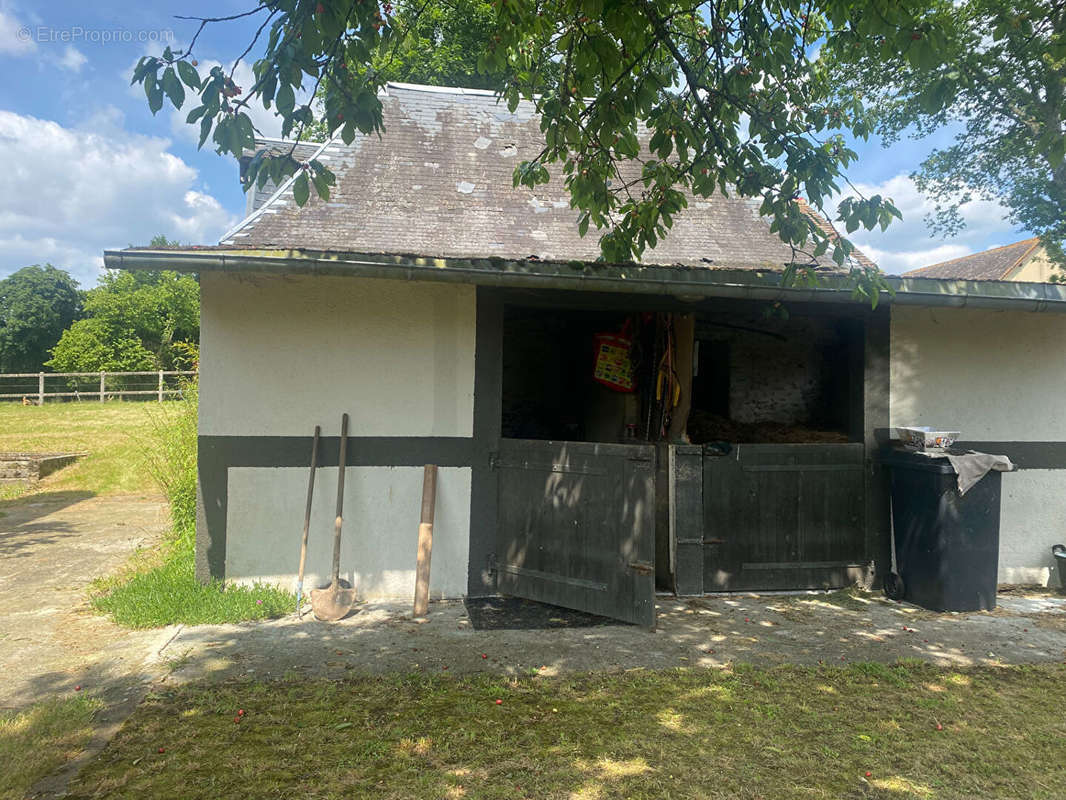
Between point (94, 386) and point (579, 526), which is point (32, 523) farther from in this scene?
point (94, 386)

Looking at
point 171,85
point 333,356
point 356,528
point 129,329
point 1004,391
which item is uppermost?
point 129,329

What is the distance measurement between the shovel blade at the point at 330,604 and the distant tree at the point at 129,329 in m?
32.2

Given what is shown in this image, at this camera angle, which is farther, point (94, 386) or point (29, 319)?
point (29, 319)

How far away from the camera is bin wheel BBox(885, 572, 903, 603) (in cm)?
560

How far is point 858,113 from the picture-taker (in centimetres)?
418

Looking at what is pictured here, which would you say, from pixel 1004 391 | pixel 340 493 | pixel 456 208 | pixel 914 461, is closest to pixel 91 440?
pixel 456 208

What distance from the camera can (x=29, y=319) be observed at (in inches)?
1540

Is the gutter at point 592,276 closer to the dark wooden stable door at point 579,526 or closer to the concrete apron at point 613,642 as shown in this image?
the dark wooden stable door at point 579,526

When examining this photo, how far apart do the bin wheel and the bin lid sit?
3.11 ft

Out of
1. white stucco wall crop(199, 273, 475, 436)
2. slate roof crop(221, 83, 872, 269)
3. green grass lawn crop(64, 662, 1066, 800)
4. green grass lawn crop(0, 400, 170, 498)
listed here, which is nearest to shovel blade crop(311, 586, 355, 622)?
green grass lawn crop(64, 662, 1066, 800)

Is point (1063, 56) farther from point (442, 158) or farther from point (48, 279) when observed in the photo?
point (48, 279)

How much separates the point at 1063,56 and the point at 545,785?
13.8ft

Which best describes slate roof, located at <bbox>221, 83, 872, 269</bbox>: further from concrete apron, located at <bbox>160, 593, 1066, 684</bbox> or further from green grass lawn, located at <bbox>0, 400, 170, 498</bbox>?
green grass lawn, located at <bbox>0, 400, 170, 498</bbox>

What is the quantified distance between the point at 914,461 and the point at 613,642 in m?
3.02
